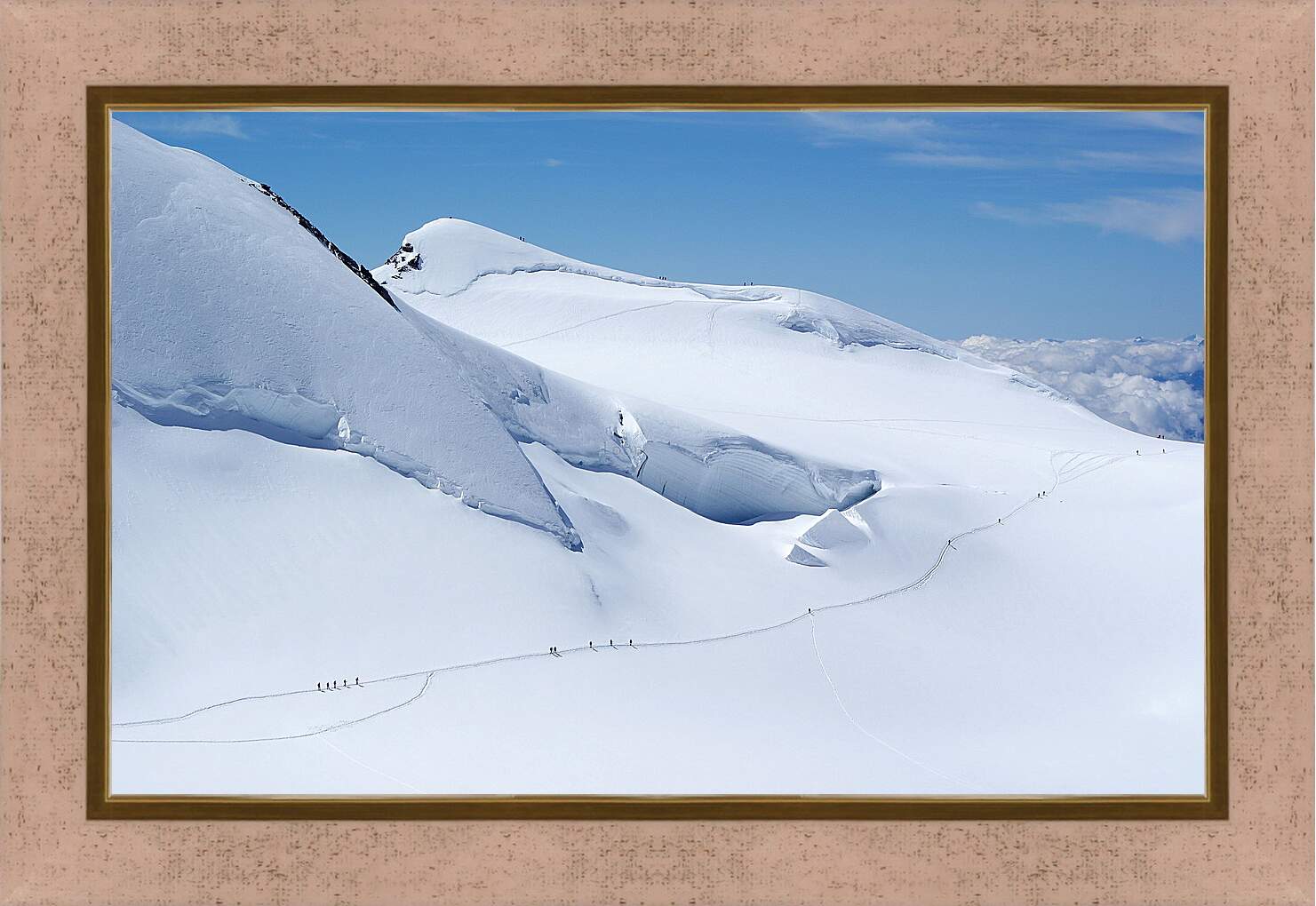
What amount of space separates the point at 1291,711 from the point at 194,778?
304cm

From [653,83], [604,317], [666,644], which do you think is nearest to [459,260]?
[604,317]

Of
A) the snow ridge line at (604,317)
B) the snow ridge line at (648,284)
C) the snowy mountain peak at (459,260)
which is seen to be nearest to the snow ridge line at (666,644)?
the snow ridge line at (648,284)

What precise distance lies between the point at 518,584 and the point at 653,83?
154 centimetres

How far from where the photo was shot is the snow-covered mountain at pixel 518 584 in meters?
2.50

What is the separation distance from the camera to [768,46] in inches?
101

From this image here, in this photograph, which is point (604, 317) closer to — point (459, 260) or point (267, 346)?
point (459, 260)

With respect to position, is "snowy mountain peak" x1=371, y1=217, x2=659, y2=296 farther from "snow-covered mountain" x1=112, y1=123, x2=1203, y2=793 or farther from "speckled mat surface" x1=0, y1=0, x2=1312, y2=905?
"speckled mat surface" x1=0, y1=0, x2=1312, y2=905

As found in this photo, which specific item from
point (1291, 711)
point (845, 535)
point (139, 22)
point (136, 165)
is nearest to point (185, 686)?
point (136, 165)

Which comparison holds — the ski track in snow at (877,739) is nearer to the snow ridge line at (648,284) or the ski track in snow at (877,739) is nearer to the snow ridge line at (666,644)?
the snow ridge line at (666,644)

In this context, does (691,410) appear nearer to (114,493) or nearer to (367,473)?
(367,473)

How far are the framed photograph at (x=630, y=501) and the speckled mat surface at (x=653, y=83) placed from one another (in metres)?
0.07

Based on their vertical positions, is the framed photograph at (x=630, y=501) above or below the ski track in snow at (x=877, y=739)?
above

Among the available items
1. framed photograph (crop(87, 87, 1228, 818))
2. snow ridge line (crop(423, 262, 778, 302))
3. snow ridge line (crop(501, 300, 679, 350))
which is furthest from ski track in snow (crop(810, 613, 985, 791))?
snow ridge line (crop(501, 300, 679, 350))

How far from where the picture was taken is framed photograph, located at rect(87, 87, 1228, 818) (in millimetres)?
2498
